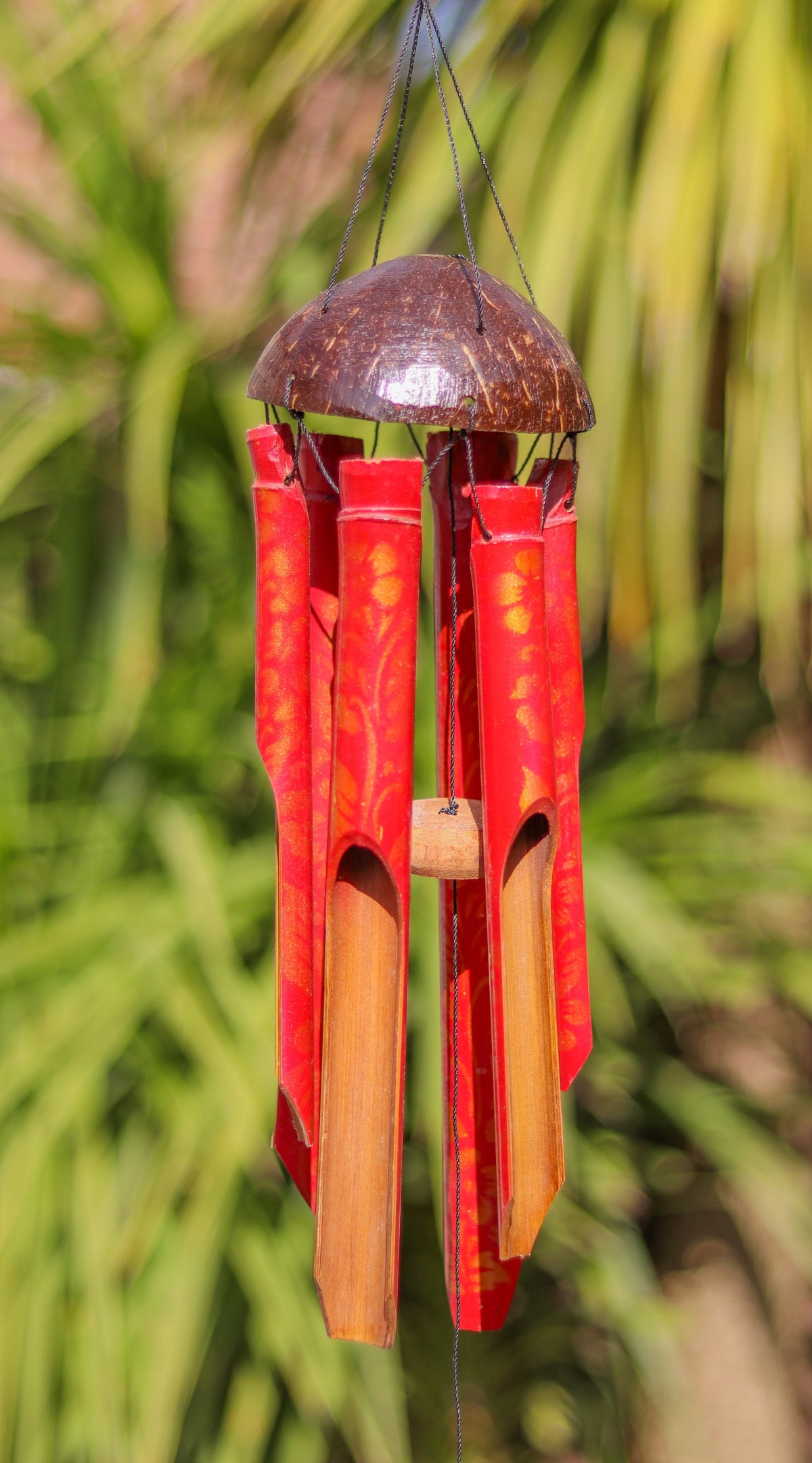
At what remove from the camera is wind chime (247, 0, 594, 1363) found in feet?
1.61

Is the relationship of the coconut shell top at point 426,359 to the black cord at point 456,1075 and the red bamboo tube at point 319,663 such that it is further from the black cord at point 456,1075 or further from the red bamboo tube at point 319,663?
the black cord at point 456,1075

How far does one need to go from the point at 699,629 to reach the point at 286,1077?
48.7 inches

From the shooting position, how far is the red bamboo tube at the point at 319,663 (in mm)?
591

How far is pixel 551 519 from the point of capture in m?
0.58

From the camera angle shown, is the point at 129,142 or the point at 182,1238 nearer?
the point at 182,1238

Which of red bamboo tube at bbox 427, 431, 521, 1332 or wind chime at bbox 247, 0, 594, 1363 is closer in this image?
wind chime at bbox 247, 0, 594, 1363

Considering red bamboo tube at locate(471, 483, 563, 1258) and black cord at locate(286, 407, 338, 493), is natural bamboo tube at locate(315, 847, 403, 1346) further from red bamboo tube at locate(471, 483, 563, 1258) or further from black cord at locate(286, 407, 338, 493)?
black cord at locate(286, 407, 338, 493)

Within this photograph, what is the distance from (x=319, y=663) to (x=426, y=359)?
189mm

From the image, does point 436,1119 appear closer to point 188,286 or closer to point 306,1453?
point 306,1453

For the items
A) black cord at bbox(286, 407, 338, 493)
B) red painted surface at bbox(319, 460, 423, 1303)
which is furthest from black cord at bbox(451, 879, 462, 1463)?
black cord at bbox(286, 407, 338, 493)

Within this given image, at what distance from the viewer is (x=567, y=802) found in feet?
1.94

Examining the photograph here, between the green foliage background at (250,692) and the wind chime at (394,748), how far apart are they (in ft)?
2.13

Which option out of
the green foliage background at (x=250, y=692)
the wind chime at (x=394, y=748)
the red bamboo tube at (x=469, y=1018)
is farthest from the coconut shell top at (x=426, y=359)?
the green foliage background at (x=250, y=692)

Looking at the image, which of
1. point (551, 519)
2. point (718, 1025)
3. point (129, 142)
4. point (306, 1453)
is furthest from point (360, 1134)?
point (718, 1025)
